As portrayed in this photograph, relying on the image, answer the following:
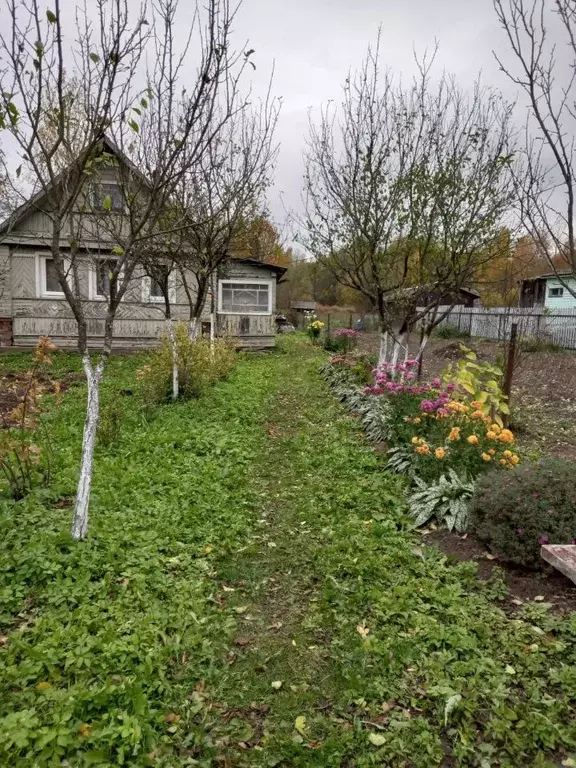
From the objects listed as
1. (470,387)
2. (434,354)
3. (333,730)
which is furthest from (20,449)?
(434,354)

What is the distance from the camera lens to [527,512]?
368cm

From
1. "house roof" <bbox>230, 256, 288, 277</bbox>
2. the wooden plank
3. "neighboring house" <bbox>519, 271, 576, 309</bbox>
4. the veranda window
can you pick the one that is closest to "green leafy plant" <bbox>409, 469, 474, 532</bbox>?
the wooden plank

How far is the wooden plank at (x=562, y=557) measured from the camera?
2959mm

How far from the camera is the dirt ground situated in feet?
22.5

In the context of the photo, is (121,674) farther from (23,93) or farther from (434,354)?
(434,354)

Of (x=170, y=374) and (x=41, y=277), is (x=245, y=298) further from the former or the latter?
(x=170, y=374)

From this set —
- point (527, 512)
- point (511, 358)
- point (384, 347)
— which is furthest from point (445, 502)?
point (384, 347)

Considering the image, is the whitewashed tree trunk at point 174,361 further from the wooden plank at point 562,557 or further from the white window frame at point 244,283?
the white window frame at point 244,283

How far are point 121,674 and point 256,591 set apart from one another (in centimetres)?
112

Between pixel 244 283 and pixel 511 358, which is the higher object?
pixel 244 283

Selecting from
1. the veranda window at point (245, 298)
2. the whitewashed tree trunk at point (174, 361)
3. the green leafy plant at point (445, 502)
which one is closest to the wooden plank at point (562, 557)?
the green leafy plant at point (445, 502)

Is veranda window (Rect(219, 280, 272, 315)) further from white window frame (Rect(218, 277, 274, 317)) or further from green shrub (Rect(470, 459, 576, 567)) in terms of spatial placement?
green shrub (Rect(470, 459, 576, 567))

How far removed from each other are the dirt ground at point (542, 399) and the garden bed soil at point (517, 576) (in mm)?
2403

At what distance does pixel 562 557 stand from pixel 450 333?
2130 cm
